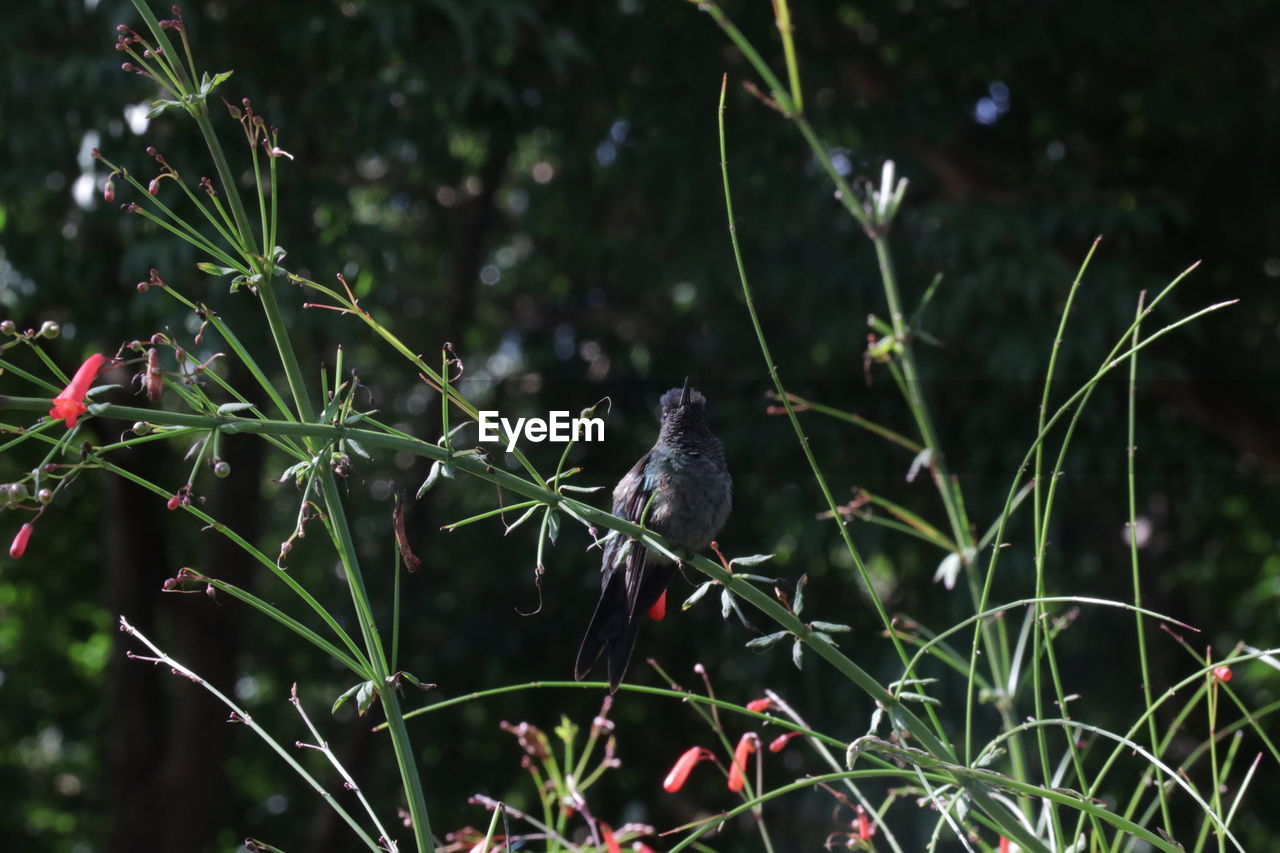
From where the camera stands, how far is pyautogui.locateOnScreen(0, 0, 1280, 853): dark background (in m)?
4.92

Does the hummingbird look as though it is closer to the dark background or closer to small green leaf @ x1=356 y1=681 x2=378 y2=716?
small green leaf @ x1=356 y1=681 x2=378 y2=716

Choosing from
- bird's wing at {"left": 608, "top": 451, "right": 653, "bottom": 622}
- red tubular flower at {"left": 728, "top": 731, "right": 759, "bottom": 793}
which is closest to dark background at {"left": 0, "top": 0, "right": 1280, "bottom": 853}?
bird's wing at {"left": 608, "top": 451, "right": 653, "bottom": 622}

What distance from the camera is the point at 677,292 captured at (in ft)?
19.1

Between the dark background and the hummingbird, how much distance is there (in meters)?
1.65

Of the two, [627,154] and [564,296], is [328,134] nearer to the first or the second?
[627,154]

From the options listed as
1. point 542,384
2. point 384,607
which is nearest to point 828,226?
point 542,384

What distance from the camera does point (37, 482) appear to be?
1224 mm

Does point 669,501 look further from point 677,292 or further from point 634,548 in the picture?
point 677,292

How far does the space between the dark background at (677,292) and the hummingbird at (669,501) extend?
5.43ft

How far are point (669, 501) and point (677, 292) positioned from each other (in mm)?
3838

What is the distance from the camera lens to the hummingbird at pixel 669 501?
1.82 metres

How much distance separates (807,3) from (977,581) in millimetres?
3800

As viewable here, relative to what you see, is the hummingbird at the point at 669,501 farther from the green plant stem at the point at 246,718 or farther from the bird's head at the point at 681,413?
the green plant stem at the point at 246,718

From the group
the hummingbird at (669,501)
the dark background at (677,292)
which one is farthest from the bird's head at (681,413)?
the dark background at (677,292)
